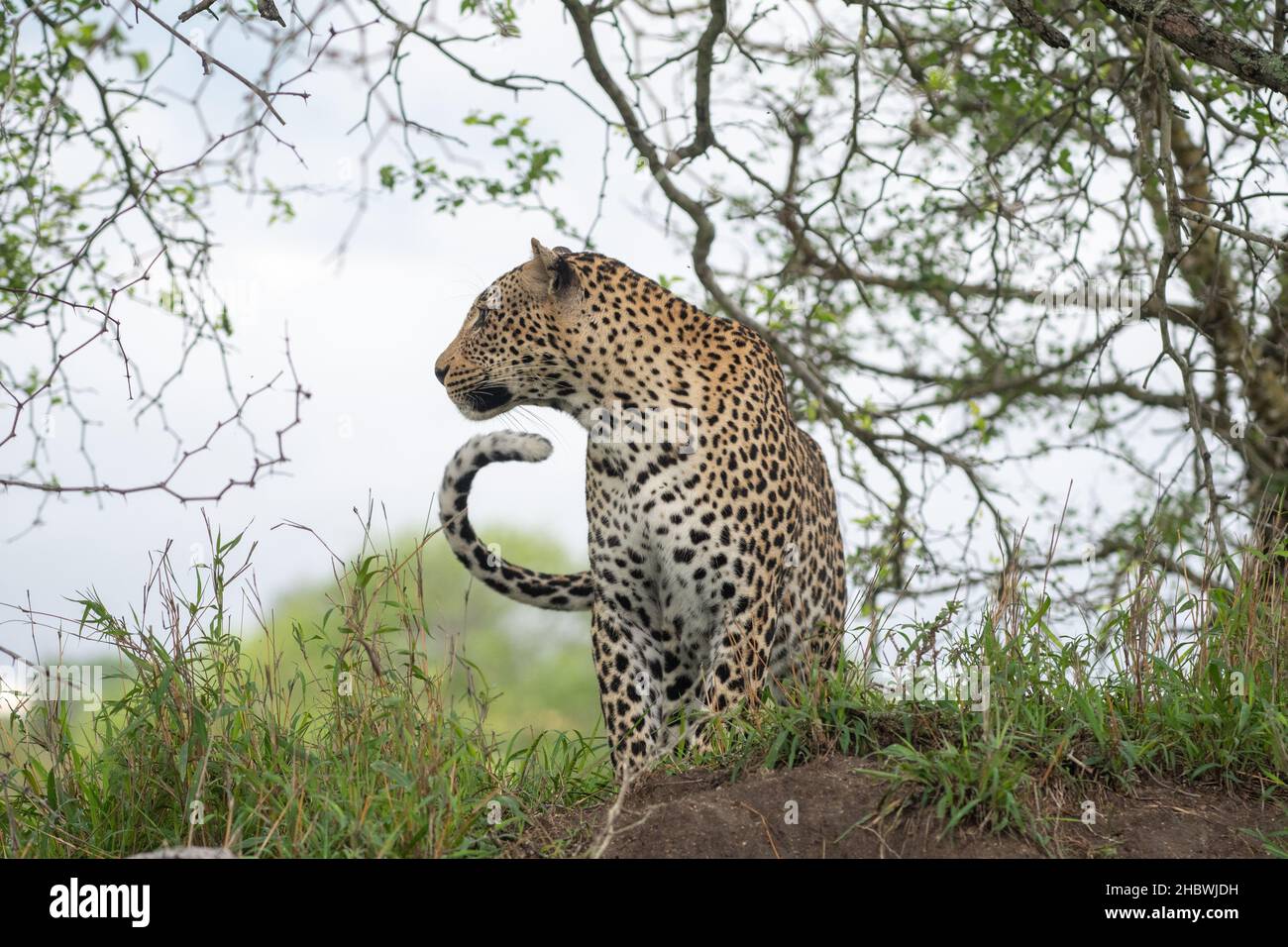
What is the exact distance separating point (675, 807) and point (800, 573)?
72.7 inches

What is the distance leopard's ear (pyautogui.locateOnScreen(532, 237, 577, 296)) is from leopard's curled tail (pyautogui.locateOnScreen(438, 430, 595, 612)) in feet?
2.13

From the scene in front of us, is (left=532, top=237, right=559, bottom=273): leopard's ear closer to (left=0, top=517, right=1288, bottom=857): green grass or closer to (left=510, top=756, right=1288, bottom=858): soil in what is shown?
(left=0, top=517, right=1288, bottom=857): green grass

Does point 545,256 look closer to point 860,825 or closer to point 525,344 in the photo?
point 525,344

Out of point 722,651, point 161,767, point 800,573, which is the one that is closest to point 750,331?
point 800,573

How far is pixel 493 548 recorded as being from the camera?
6219 millimetres

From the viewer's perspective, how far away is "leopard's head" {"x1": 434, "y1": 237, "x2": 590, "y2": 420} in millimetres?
6035

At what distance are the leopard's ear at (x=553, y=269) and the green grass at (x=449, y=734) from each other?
4.61ft

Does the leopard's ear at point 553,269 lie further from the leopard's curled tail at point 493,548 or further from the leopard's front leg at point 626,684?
the leopard's front leg at point 626,684

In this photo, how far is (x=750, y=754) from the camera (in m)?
5.20

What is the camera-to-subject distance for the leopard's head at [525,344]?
6.04 meters

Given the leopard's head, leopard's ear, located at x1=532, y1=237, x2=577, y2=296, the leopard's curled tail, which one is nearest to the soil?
the leopard's curled tail

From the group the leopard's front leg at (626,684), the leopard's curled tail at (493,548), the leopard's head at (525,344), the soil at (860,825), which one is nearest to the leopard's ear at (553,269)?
the leopard's head at (525,344)

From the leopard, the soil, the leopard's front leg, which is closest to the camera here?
the soil

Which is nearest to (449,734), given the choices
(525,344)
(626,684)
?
(626,684)
